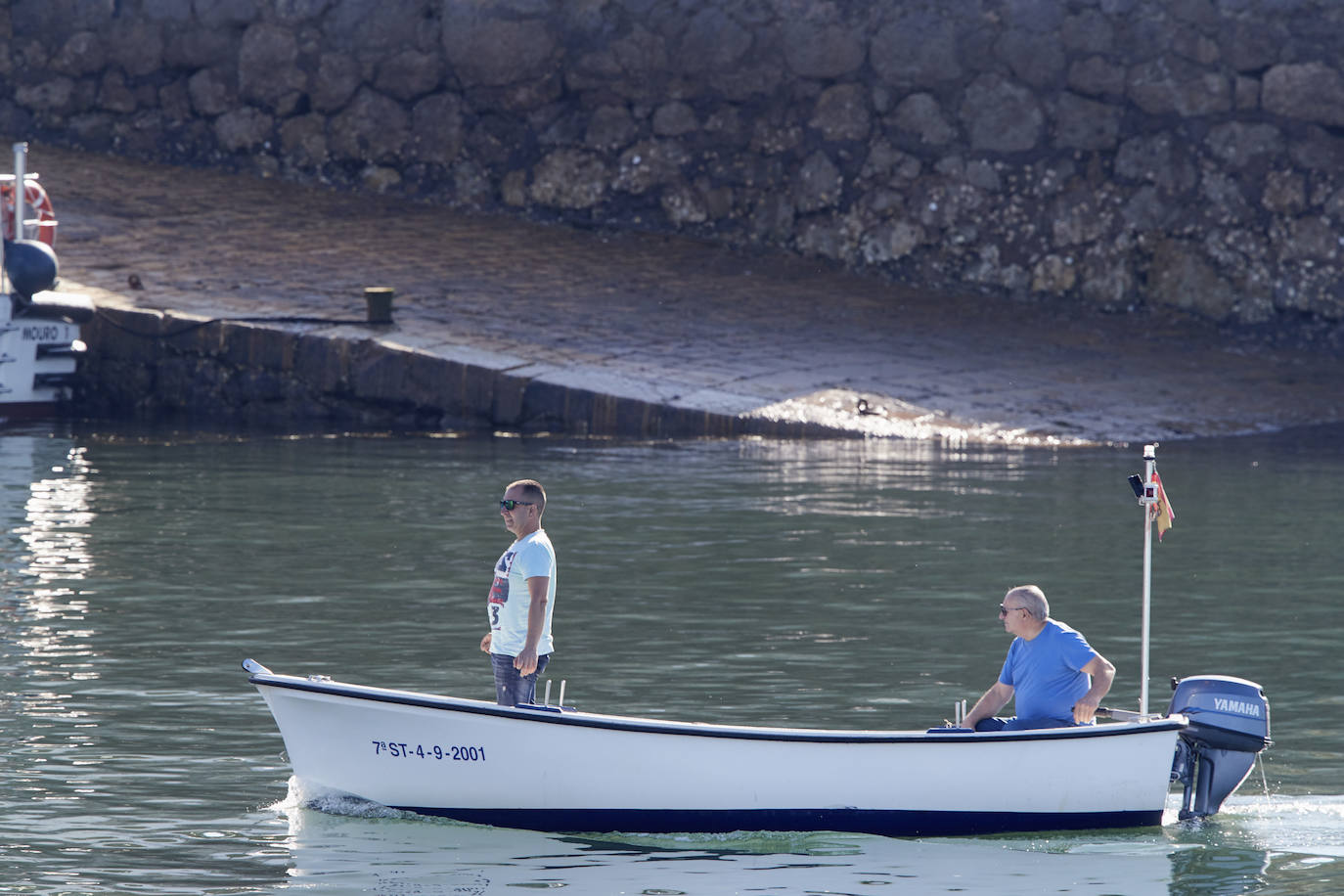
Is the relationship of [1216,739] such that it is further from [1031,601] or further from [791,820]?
[791,820]

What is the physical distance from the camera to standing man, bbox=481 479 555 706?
308 inches

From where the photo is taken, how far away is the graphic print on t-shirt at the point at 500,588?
26.0 feet

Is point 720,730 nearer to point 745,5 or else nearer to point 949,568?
point 949,568

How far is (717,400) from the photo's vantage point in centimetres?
1920

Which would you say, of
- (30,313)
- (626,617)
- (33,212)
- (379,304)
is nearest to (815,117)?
(379,304)

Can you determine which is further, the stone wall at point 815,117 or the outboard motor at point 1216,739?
the stone wall at point 815,117

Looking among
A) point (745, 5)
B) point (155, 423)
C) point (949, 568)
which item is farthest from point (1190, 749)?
point (745, 5)

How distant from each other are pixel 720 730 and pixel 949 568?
18.8 ft

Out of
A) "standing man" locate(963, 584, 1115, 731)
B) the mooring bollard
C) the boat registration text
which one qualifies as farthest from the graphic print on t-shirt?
the mooring bollard

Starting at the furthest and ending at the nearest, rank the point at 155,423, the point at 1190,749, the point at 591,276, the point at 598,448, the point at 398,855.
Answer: the point at 591,276 < the point at 155,423 < the point at 598,448 < the point at 1190,749 < the point at 398,855

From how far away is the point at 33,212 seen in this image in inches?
832

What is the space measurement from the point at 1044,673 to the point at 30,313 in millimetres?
14498

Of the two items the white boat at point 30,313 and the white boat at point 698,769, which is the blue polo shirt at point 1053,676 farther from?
the white boat at point 30,313

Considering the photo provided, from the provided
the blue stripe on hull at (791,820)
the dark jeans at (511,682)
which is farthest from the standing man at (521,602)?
the blue stripe on hull at (791,820)
